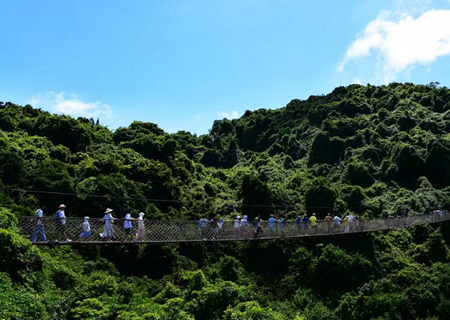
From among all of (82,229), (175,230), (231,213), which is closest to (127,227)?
(82,229)

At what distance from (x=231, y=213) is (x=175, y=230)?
11.2 metres

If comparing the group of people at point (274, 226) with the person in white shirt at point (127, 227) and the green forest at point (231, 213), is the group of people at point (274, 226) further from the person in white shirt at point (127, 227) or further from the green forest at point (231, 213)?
the green forest at point (231, 213)

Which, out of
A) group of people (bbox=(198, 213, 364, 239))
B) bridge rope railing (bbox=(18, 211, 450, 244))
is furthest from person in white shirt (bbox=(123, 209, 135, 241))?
group of people (bbox=(198, 213, 364, 239))

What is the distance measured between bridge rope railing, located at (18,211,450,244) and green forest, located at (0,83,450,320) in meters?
1.16

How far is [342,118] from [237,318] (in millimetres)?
25126

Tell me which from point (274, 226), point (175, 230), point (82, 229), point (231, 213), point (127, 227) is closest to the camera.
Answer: point (82, 229)

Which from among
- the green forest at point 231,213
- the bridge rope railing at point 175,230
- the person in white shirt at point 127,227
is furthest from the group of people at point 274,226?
the green forest at point 231,213

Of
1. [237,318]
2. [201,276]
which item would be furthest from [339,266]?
[237,318]

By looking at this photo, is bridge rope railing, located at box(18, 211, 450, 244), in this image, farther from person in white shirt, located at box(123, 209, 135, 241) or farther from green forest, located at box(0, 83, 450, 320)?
green forest, located at box(0, 83, 450, 320)

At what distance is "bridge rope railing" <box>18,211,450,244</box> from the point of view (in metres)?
9.30

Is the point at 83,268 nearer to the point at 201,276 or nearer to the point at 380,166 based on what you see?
the point at 201,276

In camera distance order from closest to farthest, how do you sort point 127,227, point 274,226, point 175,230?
point 127,227
point 175,230
point 274,226

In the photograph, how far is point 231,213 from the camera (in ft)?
73.4

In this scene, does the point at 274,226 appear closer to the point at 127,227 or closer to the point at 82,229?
the point at 127,227
